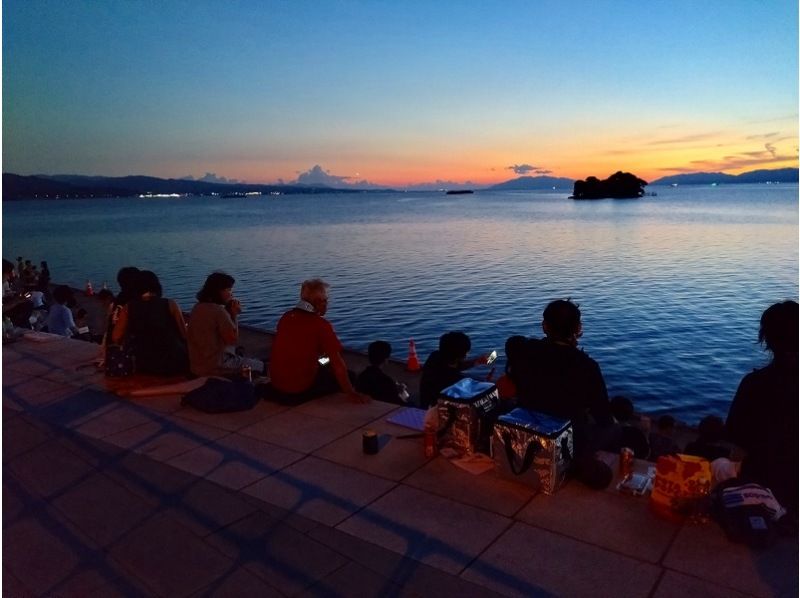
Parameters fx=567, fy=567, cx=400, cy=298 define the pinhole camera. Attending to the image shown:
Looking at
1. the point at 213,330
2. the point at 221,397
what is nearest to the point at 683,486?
the point at 221,397

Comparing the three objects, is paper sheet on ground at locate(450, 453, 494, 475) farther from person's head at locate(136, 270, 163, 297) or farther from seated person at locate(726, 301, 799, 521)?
person's head at locate(136, 270, 163, 297)

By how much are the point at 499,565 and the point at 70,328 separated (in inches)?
489

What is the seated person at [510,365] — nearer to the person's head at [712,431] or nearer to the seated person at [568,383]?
the seated person at [568,383]

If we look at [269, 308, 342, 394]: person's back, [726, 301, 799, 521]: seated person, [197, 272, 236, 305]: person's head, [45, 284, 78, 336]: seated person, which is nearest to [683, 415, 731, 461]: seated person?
[726, 301, 799, 521]: seated person

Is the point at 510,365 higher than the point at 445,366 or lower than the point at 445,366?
higher

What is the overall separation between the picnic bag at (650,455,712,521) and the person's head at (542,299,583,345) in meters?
1.22

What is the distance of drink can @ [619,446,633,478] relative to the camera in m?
5.09

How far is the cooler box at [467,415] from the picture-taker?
17.7ft

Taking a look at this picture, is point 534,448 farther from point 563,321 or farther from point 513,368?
point 563,321

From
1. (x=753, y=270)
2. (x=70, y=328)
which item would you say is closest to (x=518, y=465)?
(x=70, y=328)

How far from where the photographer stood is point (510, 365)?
17.4 ft

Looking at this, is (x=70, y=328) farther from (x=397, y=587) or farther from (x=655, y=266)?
(x=655, y=266)

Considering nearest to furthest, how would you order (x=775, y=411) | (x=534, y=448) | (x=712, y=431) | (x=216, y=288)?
(x=775, y=411)
(x=534, y=448)
(x=216, y=288)
(x=712, y=431)

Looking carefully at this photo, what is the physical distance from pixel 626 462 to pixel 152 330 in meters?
6.17
